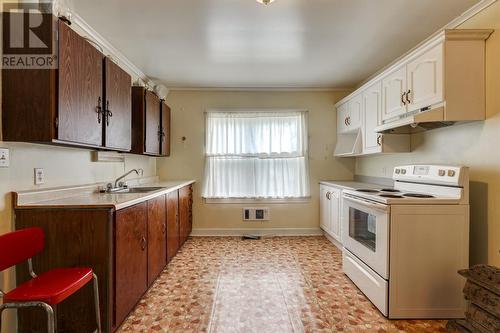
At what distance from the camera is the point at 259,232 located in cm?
437

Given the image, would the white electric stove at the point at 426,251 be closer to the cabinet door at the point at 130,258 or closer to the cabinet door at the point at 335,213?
the cabinet door at the point at 335,213

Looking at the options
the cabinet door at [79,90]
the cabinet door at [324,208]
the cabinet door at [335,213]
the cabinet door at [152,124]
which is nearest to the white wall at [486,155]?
the cabinet door at [335,213]

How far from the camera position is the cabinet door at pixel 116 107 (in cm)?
A: 219

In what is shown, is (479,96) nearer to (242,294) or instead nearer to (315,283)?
(315,283)

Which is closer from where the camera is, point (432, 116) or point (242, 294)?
point (432, 116)

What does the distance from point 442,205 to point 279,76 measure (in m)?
2.61

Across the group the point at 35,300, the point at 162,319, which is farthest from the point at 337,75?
the point at 35,300

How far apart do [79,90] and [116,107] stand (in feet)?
1.76

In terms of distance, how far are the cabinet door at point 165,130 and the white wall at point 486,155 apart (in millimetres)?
3339

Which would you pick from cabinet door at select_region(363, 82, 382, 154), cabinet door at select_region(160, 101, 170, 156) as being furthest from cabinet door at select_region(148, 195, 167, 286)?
cabinet door at select_region(363, 82, 382, 154)

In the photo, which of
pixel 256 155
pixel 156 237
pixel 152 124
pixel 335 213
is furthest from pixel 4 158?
pixel 335 213

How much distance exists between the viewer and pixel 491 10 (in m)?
1.98

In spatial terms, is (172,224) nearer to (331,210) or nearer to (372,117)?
(331,210)

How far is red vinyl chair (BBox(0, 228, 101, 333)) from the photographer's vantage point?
1.25 meters
